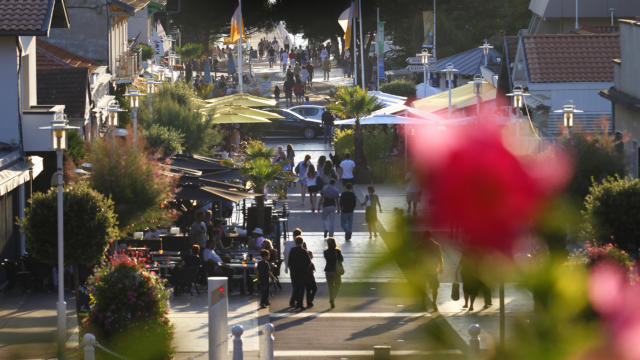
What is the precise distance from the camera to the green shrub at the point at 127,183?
19438 millimetres

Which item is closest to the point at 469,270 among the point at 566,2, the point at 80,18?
the point at 80,18

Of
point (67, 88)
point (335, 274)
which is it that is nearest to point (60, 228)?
point (335, 274)

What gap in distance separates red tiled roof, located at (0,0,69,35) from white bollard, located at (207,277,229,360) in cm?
1013

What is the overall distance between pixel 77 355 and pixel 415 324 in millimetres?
12300

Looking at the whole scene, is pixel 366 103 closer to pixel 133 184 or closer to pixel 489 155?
pixel 133 184

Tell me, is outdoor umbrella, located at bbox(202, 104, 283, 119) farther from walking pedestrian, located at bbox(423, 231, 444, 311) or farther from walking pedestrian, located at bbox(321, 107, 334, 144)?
walking pedestrian, located at bbox(423, 231, 444, 311)

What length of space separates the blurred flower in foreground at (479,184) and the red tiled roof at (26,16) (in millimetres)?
21480

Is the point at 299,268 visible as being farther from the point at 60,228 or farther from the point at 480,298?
the point at 480,298

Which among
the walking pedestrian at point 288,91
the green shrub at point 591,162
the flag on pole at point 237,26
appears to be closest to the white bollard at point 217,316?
the green shrub at point 591,162

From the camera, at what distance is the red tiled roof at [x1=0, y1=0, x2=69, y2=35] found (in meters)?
22.1

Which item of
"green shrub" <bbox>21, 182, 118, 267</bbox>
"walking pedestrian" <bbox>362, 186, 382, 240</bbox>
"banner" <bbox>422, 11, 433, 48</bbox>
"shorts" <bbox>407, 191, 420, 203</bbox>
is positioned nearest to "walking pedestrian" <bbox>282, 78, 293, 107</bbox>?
"banner" <bbox>422, 11, 433, 48</bbox>

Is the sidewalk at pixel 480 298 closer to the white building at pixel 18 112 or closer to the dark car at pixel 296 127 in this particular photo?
the white building at pixel 18 112

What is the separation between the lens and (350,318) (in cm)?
1762

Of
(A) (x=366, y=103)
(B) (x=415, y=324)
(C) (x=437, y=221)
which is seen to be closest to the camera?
(C) (x=437, y=221)
